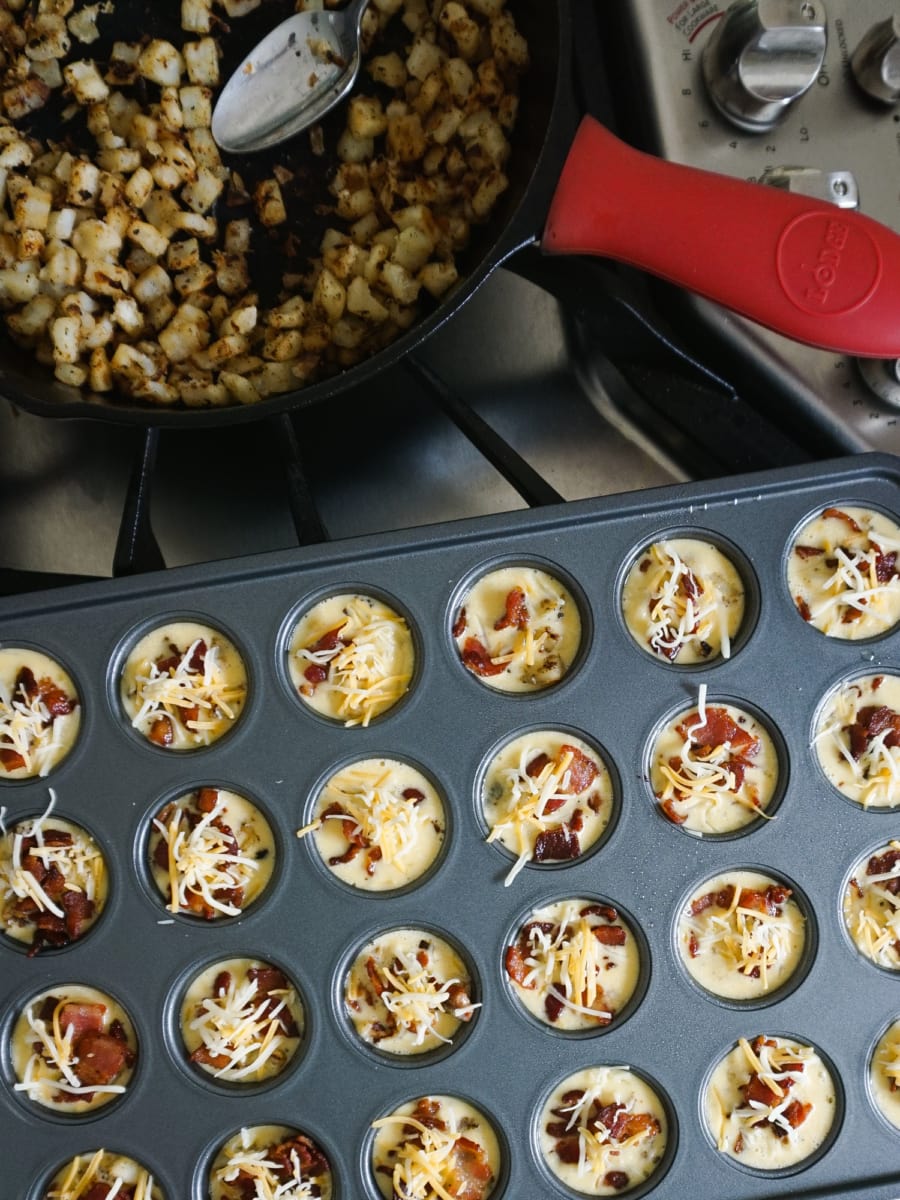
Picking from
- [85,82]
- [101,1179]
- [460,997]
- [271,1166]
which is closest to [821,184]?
[85,82]

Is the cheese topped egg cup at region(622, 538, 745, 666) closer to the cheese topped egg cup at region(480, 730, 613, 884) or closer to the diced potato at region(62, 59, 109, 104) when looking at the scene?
the cheese topped egg cup at region(480, 730, 613, 884)

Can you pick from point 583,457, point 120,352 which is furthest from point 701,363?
point 120,352

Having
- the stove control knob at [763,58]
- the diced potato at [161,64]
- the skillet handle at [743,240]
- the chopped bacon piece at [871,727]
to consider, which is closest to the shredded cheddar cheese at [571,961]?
the chopped bacon piece at [871,727]

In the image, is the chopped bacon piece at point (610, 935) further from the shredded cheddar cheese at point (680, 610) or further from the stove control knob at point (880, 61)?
the stove control knob at point (880, 61)

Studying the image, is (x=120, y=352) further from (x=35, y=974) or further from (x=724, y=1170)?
(x=724, y=1170)

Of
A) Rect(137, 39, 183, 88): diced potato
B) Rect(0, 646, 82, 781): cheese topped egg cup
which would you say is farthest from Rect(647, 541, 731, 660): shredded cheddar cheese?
Rect(137, 39, 183, 88): diced potato
